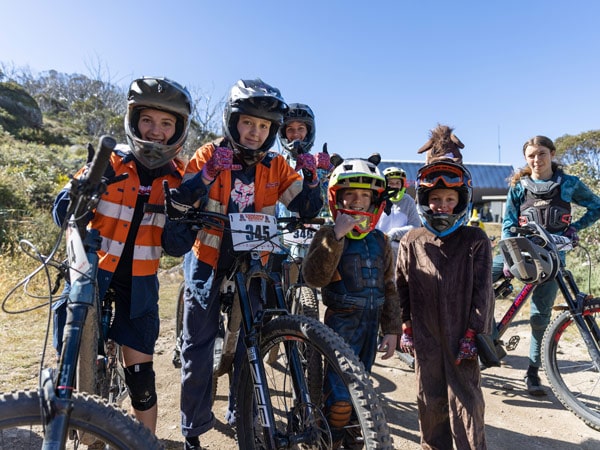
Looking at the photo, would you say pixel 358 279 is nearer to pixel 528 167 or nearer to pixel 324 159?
pixel 324 159

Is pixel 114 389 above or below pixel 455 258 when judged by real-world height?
below

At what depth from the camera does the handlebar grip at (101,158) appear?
4.28ft

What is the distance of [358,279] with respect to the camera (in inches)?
95.5

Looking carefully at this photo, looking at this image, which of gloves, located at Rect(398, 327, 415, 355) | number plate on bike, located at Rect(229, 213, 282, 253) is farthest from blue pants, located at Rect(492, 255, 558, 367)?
number plate on bike, located at Rect(229, 213, 282, 253)

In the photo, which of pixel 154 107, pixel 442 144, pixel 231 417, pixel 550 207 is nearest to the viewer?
pixel 154 107

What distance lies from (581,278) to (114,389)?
890 cm

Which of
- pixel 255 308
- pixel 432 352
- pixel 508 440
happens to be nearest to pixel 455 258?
pixel 432 352

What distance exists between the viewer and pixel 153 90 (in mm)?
2311

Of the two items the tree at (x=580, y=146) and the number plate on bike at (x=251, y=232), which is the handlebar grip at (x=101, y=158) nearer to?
the number plate on bike at (x=251, y=232)

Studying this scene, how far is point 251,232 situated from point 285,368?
2.37ft

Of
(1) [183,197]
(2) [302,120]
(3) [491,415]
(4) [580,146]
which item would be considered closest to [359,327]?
(1) [183,197]

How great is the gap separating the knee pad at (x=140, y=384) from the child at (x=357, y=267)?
3.40 ft

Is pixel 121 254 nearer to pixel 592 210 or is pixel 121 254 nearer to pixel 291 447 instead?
pixel 291 447

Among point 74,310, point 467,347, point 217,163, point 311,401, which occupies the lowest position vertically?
point 311,401
